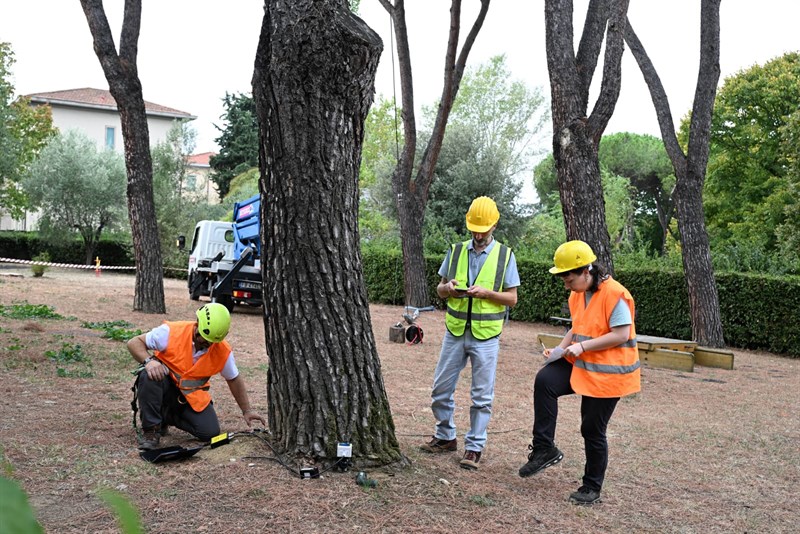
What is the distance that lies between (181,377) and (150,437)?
46cm

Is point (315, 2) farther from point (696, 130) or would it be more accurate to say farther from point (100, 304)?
point (100, 304)

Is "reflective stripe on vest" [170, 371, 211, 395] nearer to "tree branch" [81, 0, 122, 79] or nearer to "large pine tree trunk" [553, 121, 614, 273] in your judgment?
"large pine tree trunk" [553, 121, 614, 273]

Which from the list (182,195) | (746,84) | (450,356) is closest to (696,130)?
(450,356)

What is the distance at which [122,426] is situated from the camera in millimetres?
6309

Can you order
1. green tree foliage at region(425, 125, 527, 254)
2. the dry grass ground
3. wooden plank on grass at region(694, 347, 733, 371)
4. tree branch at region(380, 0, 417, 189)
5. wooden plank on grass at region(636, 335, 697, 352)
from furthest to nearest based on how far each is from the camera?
green tree foliage at region(425, 125, 527, 254)
tree branch at region(380, 0, 417, 189)
wooden plank on grass at region(694, 347, 733, 371)
wooden plank on grass at region(636, 335, 697, 352)
the dry grass ground

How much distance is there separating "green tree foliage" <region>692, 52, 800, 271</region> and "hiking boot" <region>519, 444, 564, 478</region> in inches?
1295

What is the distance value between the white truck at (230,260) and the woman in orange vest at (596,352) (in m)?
12.9

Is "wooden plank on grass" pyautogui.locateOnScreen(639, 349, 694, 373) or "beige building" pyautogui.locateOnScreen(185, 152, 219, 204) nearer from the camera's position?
"wooden plank on grass" pyautogui.locateOnScreen(639, 349, 694, 373)

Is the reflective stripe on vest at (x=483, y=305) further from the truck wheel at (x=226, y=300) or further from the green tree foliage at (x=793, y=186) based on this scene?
the green tree foliage at (x=793, y=186)

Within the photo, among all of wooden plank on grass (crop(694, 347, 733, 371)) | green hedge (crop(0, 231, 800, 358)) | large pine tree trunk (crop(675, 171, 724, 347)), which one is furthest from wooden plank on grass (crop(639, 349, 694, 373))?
green hedge (crop(0, 231, 800, 358))

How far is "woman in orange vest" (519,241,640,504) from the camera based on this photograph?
5.26 meters

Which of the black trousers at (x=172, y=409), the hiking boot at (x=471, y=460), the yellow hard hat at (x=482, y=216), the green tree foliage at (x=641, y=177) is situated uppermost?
the green tree foliage at (x=641, y=177)

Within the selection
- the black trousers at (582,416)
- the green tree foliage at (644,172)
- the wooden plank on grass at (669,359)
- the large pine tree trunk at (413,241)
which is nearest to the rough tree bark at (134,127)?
the large pine tree trunk at (413,241)

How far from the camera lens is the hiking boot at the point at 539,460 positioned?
5.64 meters
